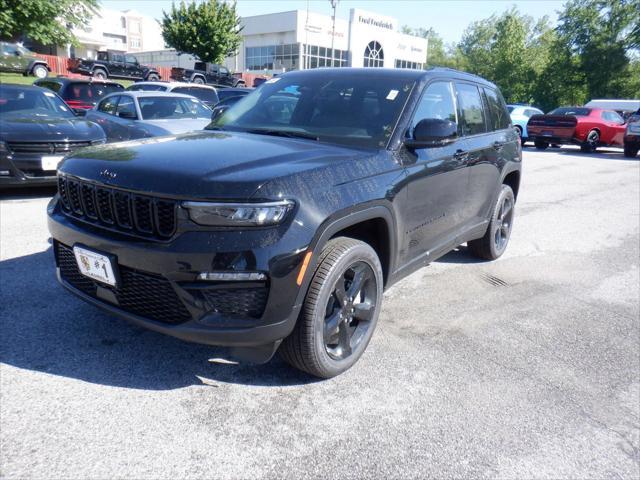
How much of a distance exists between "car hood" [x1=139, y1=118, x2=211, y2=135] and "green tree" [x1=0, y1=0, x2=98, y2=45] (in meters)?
13.1

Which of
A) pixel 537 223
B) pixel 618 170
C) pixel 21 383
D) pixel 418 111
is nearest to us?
pixel 21 383

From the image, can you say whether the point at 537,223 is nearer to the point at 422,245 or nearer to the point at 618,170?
the point at 422,245

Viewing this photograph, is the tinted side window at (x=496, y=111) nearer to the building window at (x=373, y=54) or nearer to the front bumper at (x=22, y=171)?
the front bumper at (x=22, y=171)

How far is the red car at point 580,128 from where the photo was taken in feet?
57.4

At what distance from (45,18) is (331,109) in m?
20.8

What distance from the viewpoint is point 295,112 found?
3670 millimetres

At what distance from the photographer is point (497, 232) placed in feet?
17.6

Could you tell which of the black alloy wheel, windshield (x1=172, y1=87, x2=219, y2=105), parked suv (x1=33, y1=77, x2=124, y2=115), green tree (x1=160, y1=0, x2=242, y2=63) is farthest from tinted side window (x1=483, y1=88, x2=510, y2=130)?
green tree (x1=160, y1=0, x2=242, y2=63)

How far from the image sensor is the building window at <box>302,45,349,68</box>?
53.1 meters

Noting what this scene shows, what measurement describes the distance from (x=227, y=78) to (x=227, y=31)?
20.7 ft

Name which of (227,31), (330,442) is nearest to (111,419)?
(330,442)

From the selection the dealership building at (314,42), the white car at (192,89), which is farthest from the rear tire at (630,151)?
the dealership building at (314,42)

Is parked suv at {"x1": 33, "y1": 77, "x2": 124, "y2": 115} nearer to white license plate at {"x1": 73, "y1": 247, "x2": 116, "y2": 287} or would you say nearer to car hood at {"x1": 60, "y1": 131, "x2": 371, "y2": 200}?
car hood at {"x1": 60, "y1": 131, "x2": 371, "y2": 200}

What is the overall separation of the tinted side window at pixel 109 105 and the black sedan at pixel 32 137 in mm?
1932
